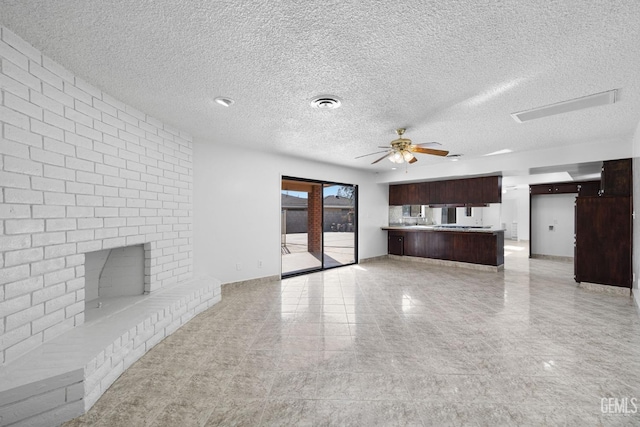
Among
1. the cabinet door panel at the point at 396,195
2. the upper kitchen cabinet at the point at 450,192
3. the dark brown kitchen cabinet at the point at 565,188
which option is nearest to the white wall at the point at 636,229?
the upper kitchen cabinet at the point at 450,192

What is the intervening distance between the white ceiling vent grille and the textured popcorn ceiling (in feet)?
0.52

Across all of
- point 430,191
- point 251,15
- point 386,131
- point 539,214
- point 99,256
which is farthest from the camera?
point 539,214

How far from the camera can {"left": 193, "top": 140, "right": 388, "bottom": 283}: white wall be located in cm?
454

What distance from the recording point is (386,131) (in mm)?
4055

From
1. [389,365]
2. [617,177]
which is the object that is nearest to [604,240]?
[617,177]

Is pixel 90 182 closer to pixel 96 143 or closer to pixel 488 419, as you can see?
pixel 96 143

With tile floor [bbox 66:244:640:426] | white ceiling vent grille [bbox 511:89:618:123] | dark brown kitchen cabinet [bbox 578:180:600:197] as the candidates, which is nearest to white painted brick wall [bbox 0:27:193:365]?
tile floor [bbox 66:244:640:426]

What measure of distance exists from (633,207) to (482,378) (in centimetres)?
436

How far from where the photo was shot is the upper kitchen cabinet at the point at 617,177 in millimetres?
4445

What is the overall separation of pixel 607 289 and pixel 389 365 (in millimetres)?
4711

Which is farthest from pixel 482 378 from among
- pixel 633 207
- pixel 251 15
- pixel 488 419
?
pixel 633 207

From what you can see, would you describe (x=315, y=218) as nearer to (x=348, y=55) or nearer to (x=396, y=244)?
(x=396, y=244)

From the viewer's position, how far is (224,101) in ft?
9.79

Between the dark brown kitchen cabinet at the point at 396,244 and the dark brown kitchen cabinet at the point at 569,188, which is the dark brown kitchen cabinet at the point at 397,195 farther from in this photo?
the dark brown kitchen cabinet at the point at 569,188
